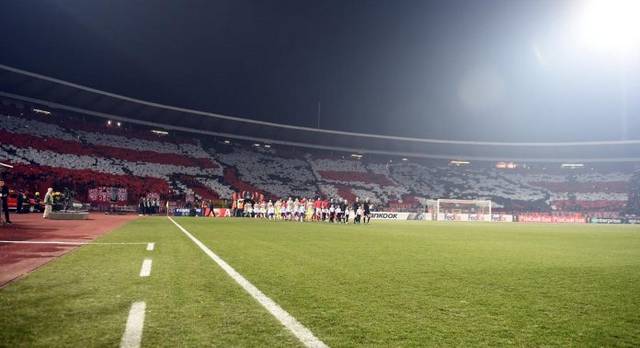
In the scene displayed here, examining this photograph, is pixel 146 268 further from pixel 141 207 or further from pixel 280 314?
pixel 141 207

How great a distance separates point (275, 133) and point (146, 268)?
49.6m

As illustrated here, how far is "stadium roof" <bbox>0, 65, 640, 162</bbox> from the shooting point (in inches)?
1569

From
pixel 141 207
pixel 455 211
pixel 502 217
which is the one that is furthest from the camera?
pixel 502 217

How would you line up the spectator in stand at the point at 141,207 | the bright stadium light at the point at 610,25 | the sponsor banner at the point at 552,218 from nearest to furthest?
the spectator in stand at the point at 141,207, the bright stadium light at the point at 610,25, the sponsor banner at the point at 552,218

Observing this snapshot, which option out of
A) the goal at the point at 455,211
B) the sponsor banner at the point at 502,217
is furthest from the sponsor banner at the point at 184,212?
the sponsor banner at the point at 502,217

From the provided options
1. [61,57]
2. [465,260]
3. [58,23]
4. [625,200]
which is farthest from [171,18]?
[625,200]

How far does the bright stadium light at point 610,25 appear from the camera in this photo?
36500 millimetres

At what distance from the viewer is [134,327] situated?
334 centimetres

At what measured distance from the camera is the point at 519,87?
4994 cm

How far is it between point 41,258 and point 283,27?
3323 centimetres

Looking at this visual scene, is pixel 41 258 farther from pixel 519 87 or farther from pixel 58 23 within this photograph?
pixel 519 87

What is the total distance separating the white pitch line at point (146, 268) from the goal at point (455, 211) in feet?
136

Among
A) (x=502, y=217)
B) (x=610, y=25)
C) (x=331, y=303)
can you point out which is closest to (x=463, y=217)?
(x=502, y=217)

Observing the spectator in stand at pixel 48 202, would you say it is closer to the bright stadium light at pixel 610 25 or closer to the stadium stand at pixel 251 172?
the stadium stand at pixel 251 172
